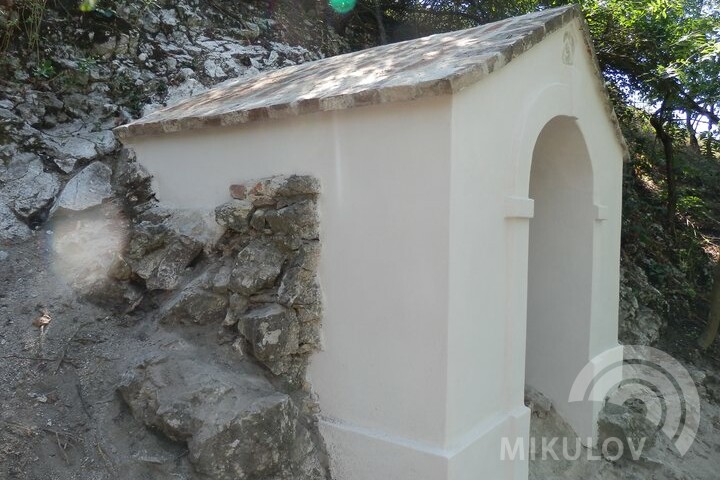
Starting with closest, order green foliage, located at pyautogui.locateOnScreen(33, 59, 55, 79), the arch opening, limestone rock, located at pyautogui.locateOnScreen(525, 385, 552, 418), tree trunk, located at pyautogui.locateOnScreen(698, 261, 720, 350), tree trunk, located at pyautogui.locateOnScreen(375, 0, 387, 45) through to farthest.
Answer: the arch opening → limestone rock, located at pyautogui.locateOnScreen(525, 385, 552, 418) → green foliage, located at pyautogui.locateOnScreen(33, 59, 55, 79) → tree trunk, located at pyautogui.locateOnScreen(698, 261, 720, 350) → tree trunk, located at pyautogui.locateOnScreen(375, 0, 387, 45)

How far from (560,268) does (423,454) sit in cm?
253

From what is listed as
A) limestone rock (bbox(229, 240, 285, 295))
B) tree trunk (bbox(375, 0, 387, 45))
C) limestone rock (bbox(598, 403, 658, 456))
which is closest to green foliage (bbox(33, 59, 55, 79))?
limestone rock (bbox(229, 240, 285, 295))

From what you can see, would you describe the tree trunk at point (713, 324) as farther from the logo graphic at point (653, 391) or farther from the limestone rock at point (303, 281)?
the limestone rock at point (303, 281)

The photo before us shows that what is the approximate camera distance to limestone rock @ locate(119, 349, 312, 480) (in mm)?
3283

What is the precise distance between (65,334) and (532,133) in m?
3.45

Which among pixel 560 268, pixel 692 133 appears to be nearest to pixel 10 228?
pixel 560 268

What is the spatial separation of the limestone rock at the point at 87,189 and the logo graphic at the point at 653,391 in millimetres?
4453

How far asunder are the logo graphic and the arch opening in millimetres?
172

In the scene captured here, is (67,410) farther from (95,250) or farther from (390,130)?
(390,130)

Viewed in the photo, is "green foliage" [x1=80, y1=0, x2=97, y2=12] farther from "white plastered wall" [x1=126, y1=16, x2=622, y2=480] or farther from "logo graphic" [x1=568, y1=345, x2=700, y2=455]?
"logo graphic" [x1=568, y1=345, x2=700, y2=455]

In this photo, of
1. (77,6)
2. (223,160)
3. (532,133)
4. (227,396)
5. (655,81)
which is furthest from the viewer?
(655,81)

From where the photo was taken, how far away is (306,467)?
3.62 metres

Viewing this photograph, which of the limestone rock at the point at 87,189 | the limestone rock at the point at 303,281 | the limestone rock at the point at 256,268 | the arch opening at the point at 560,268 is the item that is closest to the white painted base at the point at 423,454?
the limestone rock at the point at 303,281

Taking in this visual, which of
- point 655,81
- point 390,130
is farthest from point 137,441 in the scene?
point 655,81
